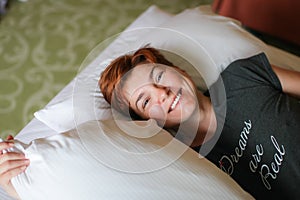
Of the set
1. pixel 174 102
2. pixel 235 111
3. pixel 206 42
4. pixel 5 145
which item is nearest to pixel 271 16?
pixel 206 42

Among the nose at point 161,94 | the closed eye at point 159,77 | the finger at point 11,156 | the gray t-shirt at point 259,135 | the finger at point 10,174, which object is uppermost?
the closed eye at point 159,77

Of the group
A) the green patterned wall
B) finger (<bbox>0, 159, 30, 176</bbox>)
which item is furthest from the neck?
the green patterned wall

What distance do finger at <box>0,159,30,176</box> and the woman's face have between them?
1.09ft

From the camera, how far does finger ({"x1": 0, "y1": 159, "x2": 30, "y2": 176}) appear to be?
92cm

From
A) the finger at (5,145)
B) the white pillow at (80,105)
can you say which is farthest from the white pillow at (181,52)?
the finger at (5,145)

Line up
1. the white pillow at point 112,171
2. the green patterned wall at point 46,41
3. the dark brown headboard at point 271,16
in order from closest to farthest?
the white pillow at point 112,171
the dark brown headboard at point 271,16
the green patterned wall at point 46,41

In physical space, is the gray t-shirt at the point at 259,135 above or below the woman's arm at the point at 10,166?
below

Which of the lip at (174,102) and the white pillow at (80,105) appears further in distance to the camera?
the white pillow at (80,105)

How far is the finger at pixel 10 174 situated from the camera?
0.91 metres

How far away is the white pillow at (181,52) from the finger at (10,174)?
30 centimetres

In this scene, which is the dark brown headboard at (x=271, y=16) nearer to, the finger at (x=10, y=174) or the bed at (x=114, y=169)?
the bed at (x=114, y=169)

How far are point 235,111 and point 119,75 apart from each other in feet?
1.10

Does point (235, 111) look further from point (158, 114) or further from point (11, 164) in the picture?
point (11, 164)

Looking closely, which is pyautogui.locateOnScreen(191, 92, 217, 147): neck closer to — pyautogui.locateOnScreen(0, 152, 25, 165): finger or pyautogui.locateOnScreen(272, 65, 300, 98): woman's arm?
pyautogui.locateOnScreen(272, 65, 300, 98): woman's arm
